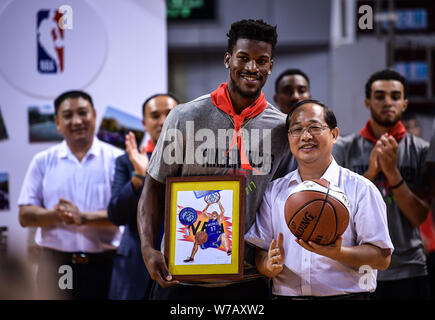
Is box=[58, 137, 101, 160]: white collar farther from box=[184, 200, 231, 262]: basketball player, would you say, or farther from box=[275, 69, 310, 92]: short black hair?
box=[184, 200, 231, 262]: basketball player

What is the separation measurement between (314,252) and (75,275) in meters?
1.80

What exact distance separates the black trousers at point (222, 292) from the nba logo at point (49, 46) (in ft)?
5.68

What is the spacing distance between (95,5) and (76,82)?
53cm

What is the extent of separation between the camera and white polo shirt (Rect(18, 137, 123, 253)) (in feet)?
11.7

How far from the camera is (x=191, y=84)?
198 inches

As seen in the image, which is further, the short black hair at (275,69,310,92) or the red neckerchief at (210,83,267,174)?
the short black hair at (275,69,310,92)

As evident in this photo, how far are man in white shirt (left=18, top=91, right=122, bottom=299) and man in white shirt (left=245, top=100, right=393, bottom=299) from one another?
57.9 inches

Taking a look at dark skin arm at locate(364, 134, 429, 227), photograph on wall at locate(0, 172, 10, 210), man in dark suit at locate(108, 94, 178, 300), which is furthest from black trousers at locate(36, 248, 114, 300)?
dark skin arm at locate(364, 134, 429, 227)

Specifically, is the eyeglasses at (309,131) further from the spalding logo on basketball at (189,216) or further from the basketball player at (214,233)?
the spalding logo on basketball at (189,216)

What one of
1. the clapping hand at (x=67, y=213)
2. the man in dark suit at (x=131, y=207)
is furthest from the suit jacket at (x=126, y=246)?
the clapping hand at (x=67, y=213)

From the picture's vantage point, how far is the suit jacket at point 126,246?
10.8 ft
